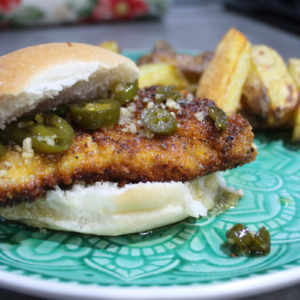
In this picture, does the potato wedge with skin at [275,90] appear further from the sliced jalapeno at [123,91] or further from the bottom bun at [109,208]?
the bottom bun at [109,208]

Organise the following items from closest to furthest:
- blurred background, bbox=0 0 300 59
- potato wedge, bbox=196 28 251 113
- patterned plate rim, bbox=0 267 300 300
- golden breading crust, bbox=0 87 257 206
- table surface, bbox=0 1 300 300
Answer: patterned plate rim, bbox=0 267 300 300, golden breading crust, bbox=0 87 257 206, potato wedge, bbox=196 28 251 113, table surface, bbox=0 1 300 300, blurred background, bbox=0 0 300 59

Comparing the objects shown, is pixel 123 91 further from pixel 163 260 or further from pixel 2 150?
pixel 163 260

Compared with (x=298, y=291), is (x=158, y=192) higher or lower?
higher

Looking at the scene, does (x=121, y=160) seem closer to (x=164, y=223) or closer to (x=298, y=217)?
(x=164, y=223)

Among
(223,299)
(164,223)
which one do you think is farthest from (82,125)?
(223,299)

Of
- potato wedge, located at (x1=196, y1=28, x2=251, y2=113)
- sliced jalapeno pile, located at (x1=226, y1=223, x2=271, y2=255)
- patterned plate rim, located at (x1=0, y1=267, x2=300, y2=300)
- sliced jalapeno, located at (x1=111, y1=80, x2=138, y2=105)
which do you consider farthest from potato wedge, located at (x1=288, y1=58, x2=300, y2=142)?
patterned plate rim, located at (x1=0, y1=267, x2=300, y2=300)

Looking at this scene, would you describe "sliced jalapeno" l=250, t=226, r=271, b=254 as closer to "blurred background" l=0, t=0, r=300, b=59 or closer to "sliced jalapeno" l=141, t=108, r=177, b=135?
"sliced jalapeno" l=141, t=108, r=177, b=135
